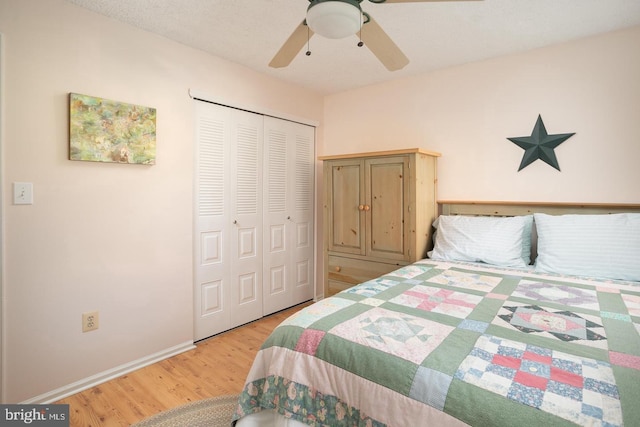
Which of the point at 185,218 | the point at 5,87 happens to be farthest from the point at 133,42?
the point at 185,218

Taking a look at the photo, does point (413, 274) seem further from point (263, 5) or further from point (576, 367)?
point (263, 5)

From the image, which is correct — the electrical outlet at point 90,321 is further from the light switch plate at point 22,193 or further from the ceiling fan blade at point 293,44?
the ceiling fan blade at point 293,44

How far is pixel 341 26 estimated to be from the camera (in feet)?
4.46

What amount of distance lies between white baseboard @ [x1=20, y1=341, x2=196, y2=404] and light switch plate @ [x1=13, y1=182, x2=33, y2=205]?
1085 millimetres

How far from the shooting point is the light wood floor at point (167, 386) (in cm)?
186

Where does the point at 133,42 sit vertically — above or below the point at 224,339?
above

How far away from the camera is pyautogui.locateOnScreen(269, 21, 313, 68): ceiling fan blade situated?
1.57 meters

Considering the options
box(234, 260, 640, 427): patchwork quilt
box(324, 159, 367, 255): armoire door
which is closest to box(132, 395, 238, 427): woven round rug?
box(234, 260, 640, 427): patchwork quilt

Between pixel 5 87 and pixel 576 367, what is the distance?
2.75 metres

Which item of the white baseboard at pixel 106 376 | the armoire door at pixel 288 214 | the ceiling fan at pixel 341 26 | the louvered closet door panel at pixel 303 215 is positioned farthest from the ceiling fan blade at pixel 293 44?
the white baseboard at pixel 106 376

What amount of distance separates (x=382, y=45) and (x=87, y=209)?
193 cm

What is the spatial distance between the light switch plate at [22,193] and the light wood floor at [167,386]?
1148 mm

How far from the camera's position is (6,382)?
5.98 ft

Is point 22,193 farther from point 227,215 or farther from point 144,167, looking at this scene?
point 227,215
